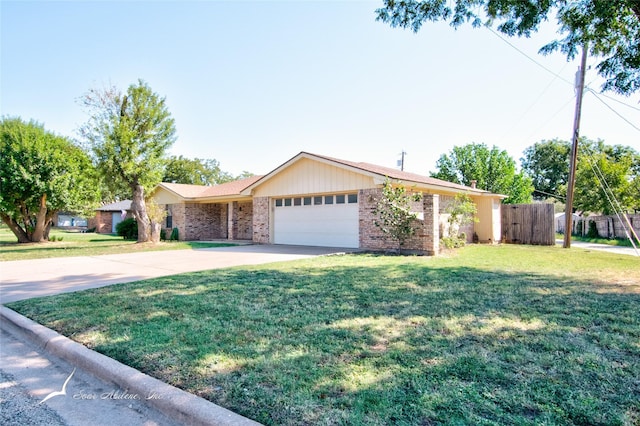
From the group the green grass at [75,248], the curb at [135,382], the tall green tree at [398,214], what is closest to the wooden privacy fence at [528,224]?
the tall green tree at [398,214]

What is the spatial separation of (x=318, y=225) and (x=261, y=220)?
12.0 ft

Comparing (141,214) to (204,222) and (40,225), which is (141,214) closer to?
(204,222)

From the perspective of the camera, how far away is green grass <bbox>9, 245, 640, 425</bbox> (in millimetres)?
2350

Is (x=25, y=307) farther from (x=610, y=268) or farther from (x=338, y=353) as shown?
(x=610, y=268)

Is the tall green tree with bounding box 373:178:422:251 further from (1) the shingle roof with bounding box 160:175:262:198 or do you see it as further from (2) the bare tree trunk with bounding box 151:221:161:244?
(2) the bare tree trunk with bounding box 151:221:161:244

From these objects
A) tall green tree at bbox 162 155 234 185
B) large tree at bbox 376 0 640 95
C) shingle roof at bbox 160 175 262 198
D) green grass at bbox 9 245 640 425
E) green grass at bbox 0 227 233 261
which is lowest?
green grass at bbox 9 245 640 425

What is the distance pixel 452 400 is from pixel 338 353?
112cm

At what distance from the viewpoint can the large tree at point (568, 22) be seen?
7.00 meters

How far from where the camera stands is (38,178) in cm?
1742

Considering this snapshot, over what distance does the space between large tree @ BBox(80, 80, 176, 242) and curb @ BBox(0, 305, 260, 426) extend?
13.6 metres

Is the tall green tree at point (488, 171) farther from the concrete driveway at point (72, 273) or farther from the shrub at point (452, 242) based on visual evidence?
the concrete driveway at point (72, 273)

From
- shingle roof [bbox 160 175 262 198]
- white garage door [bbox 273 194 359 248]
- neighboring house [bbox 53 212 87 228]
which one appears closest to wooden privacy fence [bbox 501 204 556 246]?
white garage door [bbox 273 194 359 248]

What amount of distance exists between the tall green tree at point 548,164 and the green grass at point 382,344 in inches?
1631

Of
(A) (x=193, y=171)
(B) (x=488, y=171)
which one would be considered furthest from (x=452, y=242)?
(A) (x=193, y=171)
